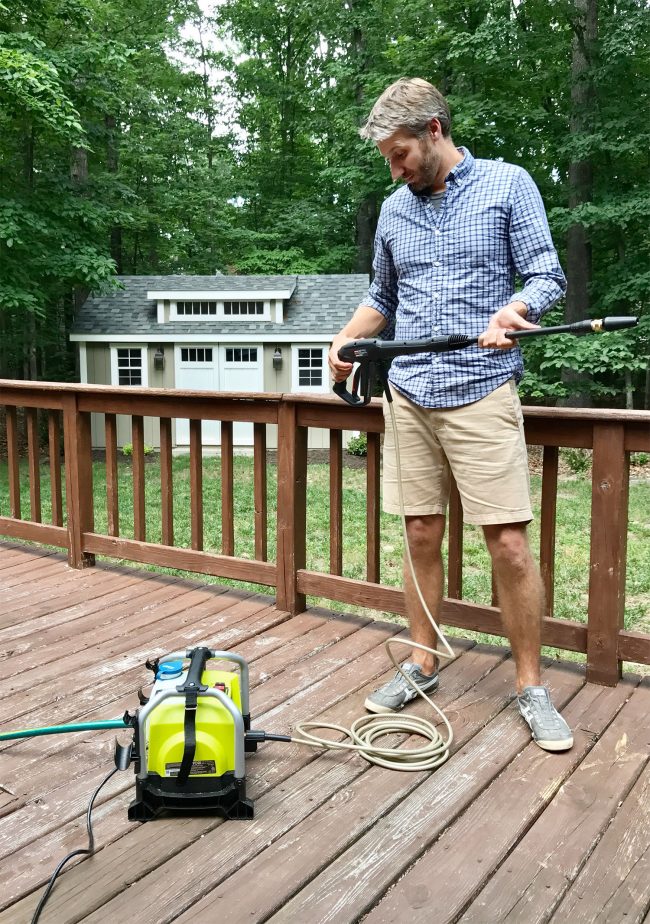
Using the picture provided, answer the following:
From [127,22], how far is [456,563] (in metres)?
18.0

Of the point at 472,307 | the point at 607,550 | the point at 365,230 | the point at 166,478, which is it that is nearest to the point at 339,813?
the point at 607,550

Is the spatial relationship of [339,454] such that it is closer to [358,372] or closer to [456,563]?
[456,563]

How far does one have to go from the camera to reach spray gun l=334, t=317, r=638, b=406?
1.94 metres

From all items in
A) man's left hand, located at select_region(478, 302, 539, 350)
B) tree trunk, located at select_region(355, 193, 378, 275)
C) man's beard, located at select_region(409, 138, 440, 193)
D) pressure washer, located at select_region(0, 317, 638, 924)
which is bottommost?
pressure washer, located at select_region(0, 317, 638, 924)

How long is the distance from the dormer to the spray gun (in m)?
11.8

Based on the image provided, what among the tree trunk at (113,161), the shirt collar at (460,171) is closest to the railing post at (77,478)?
the shirt collar at (460,171)

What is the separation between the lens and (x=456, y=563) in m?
2.91

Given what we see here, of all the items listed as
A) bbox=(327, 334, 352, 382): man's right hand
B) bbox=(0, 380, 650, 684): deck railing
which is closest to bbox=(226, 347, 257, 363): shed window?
bbox=(0, 380, 650, 684): deck railing

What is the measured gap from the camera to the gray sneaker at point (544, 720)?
2111 millimetres

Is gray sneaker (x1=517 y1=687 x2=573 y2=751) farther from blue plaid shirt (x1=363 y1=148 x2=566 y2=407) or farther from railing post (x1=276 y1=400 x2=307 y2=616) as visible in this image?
railing post (x1=276 y1=400 x2=307 y2=616)

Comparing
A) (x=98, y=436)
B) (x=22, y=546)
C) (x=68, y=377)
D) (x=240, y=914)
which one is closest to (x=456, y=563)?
(x=240, y=914)

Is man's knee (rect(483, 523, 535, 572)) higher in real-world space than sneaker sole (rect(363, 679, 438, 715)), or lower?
higher

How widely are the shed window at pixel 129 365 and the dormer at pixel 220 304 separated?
0.73 meters

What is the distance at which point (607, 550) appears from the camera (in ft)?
8.20
